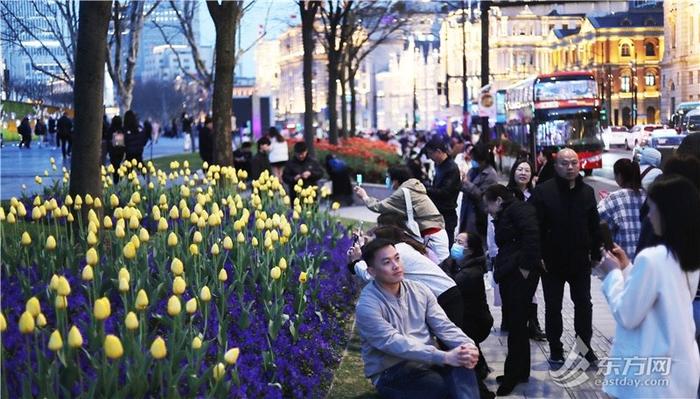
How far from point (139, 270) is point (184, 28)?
40887mm

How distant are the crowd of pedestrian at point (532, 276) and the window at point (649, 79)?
112 metres

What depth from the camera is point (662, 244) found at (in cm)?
554

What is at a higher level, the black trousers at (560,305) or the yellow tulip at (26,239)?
the yellow tulip at (26,239)

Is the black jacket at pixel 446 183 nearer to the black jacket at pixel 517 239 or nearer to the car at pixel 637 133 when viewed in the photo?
the black jacket at pixel 517 239

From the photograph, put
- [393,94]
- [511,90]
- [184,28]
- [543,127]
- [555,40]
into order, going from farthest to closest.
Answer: [393,94], [555,40], [511,90], [184,28], [543,127]

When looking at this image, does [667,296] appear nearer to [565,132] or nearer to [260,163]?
[260,163]

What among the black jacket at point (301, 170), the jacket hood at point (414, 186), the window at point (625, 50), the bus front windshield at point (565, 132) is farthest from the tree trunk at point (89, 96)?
the window at point (625, 50)

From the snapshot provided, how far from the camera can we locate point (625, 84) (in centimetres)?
12244

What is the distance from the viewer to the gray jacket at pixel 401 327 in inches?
274

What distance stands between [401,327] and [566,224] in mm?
3015

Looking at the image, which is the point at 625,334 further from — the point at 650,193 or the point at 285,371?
the point at 285,371

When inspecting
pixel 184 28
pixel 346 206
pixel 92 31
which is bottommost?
pixel 346 206

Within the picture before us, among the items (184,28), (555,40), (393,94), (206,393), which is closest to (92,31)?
(206,393)

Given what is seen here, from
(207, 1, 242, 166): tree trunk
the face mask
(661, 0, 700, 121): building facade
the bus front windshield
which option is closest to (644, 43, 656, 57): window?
(661, 0, 700, 121): building facade
